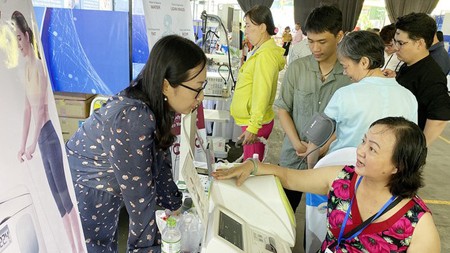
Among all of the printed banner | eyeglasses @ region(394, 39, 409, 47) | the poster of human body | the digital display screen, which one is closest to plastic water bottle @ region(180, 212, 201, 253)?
the digital display screen

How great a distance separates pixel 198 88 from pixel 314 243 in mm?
816

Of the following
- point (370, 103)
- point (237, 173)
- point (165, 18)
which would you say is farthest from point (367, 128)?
point (165, 18)

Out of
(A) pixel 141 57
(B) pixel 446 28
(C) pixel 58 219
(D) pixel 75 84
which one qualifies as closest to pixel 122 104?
(C) pixel 58 219

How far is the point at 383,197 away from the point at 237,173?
18.4 inches

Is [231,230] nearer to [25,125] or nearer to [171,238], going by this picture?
[171,238]

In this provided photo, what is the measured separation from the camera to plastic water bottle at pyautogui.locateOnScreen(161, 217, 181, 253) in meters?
0.97

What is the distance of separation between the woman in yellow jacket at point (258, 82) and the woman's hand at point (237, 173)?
0.90m

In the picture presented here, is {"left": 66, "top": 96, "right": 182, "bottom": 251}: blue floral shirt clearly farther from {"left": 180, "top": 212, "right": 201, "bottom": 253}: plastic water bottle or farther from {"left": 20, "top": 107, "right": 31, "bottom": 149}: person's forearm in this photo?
{"left": 20, "top": 107, "right": 31, "bottom": 149}: person's forearm

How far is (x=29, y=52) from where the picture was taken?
0.48 meters

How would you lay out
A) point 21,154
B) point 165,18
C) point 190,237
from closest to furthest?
point 21,154 < point 190,237 < point 165,18

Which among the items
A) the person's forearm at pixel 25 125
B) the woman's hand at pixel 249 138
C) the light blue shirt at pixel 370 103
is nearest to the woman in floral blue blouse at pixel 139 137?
the person's forearm at pixel 25 125

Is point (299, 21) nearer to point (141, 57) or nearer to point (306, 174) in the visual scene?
point (141, 57)

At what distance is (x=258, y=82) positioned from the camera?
6.77 feet

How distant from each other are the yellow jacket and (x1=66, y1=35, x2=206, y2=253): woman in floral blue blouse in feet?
3.36
